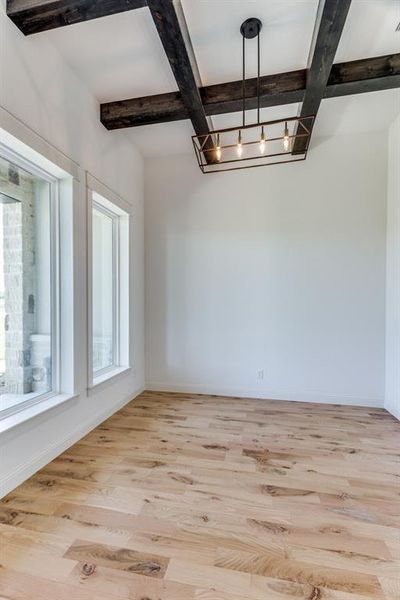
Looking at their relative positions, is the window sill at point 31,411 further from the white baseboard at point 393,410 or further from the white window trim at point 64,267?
the white baseboard at point 393,410

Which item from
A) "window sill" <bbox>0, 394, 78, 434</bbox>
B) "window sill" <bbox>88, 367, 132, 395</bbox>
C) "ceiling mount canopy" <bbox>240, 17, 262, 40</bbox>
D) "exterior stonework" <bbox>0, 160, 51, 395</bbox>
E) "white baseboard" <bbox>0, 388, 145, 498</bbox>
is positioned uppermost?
"ceiling mount canopy" <bbox>240, 17, 262, 40</bbox>

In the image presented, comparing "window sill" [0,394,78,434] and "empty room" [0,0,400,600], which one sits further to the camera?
"window sill" [0,394,78,434]

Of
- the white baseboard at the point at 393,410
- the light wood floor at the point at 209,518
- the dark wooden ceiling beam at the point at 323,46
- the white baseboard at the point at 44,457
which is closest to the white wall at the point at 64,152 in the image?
the white baseboard at the point at 44,457

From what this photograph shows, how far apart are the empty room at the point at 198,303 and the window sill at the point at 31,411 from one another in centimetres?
2

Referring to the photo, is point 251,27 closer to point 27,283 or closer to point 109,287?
point 27,283

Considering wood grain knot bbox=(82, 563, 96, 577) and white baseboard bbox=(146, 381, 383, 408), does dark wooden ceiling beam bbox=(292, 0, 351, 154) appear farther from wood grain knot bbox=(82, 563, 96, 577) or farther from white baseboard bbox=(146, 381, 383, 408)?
wood grain knot bbox=(82, 563, 96, 577)

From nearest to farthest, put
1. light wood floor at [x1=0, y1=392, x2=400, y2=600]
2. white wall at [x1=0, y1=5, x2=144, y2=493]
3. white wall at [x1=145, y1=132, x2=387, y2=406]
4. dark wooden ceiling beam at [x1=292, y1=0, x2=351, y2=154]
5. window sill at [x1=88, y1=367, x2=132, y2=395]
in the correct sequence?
light wood floor at [x1=0, y1=392, x2=400, y2=600] → dark wooden ceiling beam at [x1=292, y1=0, x2=351, y2=154] → white wall at [x1=0, y1=5, x2=144, y2=493] → window sill at [x1=88, y1=367, x2=132, y2=395] → white wall at [x1=145, y1=132, x2=387, y2=406]

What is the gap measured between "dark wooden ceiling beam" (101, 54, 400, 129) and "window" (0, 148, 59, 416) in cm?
115

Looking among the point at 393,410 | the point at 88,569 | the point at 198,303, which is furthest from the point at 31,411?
the point at 393,410

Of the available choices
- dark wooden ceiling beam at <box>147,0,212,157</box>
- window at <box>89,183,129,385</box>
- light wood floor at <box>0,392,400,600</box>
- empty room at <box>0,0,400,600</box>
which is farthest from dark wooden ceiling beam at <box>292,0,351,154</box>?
light wood floor at <box>0,392,400,600</box>

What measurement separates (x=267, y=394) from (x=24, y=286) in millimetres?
3113

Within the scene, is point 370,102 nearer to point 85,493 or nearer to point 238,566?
point 238,566

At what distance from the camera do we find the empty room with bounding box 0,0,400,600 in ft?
5.22

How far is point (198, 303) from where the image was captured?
412 cm
